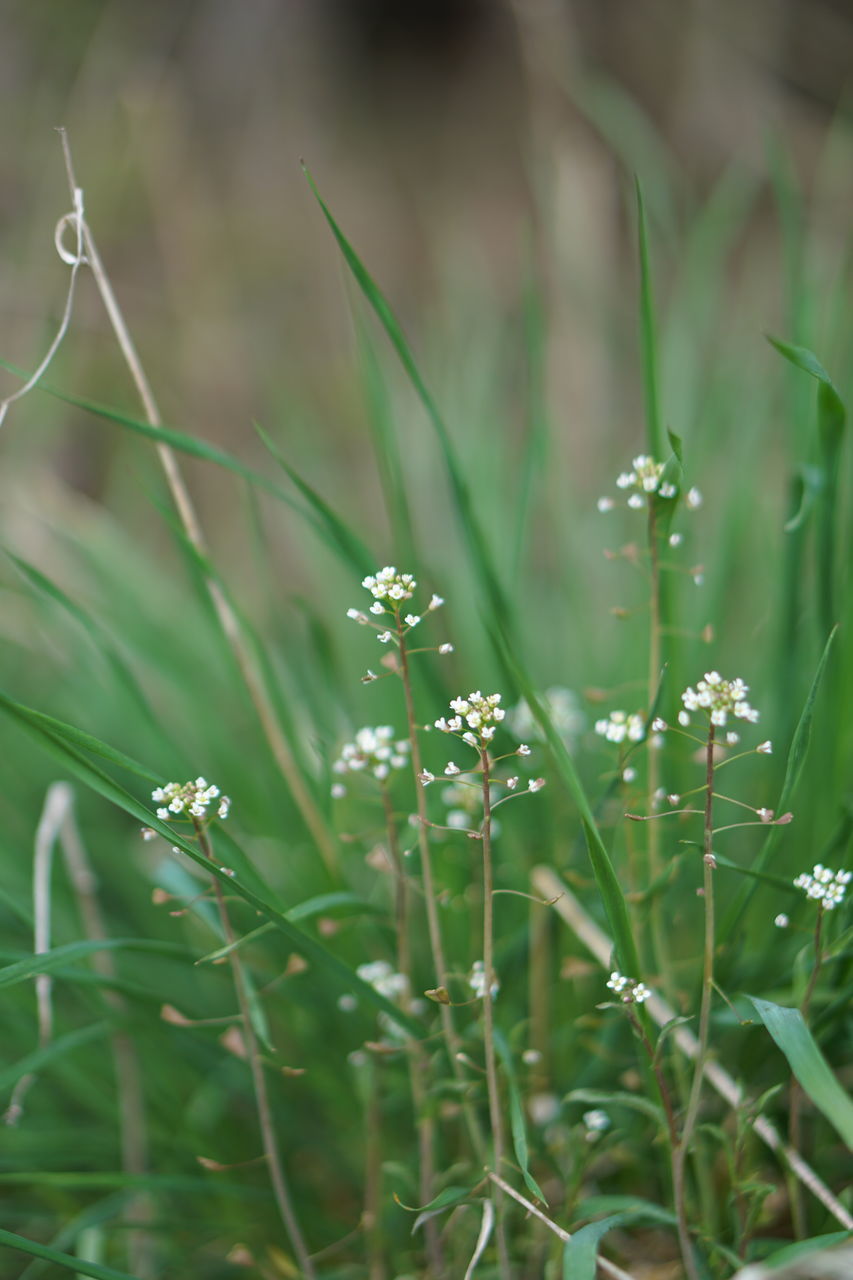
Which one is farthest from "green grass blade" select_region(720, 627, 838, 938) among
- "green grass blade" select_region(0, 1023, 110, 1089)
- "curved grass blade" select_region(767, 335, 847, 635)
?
"green grass blade" select_region(0, 1023, 110, 1089)

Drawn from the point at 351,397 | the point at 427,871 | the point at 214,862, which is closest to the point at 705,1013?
the point at 427,871

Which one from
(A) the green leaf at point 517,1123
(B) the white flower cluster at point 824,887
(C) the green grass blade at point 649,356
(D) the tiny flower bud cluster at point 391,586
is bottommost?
(A) the green leaf at point 517,1123

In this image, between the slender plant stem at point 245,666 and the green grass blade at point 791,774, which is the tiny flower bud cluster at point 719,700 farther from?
the slender plant stem at point 245,666

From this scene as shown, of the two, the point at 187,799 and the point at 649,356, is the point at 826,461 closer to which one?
the point at 649,356

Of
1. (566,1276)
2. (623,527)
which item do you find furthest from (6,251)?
(566,1276)

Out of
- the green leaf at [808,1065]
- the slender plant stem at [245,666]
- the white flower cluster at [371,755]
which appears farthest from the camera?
the slender plant stem at [245,666]

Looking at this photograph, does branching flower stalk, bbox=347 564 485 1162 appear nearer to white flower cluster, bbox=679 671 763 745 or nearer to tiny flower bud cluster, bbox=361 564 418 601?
tiny flower bud cluster, bbox=361 564 418 601

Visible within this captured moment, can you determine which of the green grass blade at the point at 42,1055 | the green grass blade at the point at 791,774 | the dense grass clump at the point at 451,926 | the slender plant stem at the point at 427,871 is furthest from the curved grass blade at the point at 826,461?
the green grass blade at the point at 42,1055
